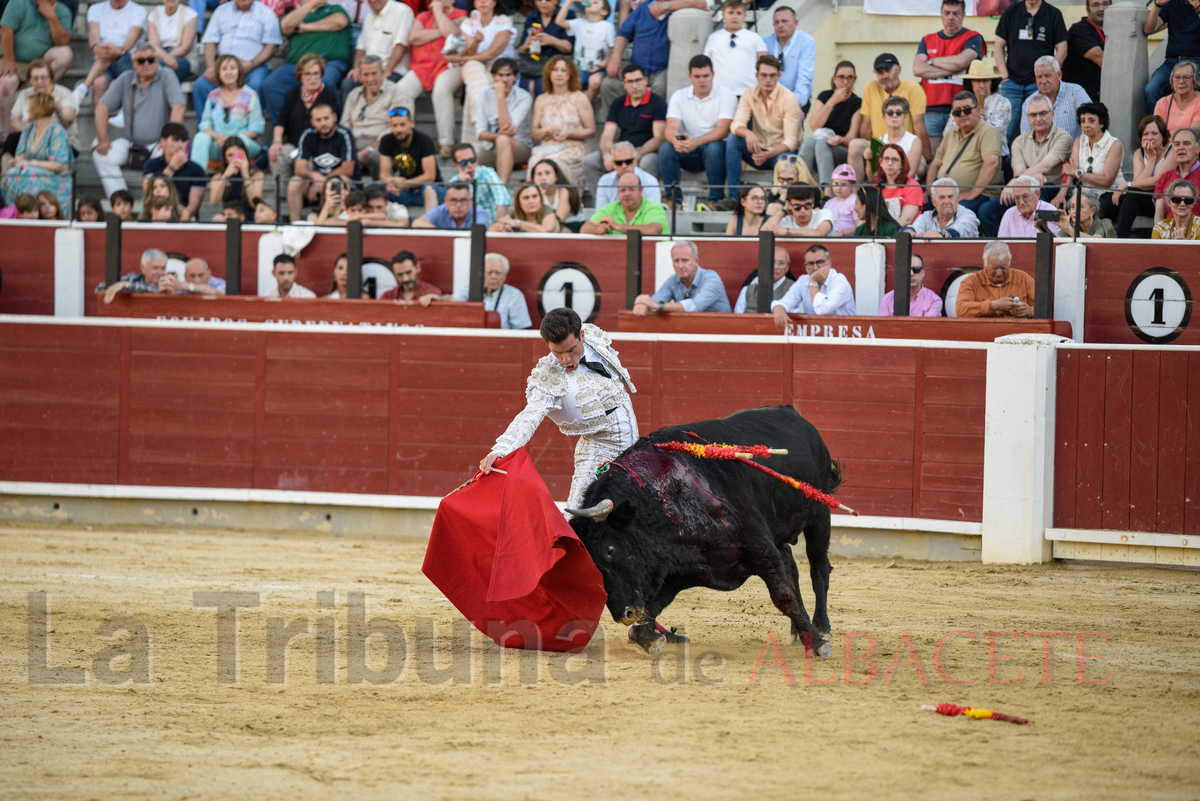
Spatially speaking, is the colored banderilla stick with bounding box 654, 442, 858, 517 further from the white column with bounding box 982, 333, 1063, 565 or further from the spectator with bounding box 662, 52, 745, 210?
the spectator with bounding box 662, 52, 745, 210

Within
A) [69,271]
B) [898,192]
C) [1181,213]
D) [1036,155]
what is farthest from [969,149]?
[69,271]

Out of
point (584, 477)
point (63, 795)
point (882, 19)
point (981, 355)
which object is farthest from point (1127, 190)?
point (63, 795)

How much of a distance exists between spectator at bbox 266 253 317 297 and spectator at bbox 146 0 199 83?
2.91 metres

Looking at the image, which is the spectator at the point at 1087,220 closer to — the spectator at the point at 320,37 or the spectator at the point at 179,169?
the spectator at the point at 320,37

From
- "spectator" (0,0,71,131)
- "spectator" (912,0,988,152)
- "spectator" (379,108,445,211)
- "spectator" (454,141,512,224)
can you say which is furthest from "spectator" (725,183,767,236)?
"spectator" (0,0,71,131)

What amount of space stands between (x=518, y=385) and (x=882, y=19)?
4.65 metres

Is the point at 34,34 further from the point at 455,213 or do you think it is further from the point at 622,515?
the point at 622,515

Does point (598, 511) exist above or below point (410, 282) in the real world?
below

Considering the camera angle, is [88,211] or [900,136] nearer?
[900,136]

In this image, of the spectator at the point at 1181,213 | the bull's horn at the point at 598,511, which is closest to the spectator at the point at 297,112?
the spectator at the point at 1181,213

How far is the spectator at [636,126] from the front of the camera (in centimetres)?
963

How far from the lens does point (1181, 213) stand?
772 centimetres

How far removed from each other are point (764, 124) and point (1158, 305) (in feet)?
9.45

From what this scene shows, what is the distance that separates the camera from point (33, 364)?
948 centimetres
